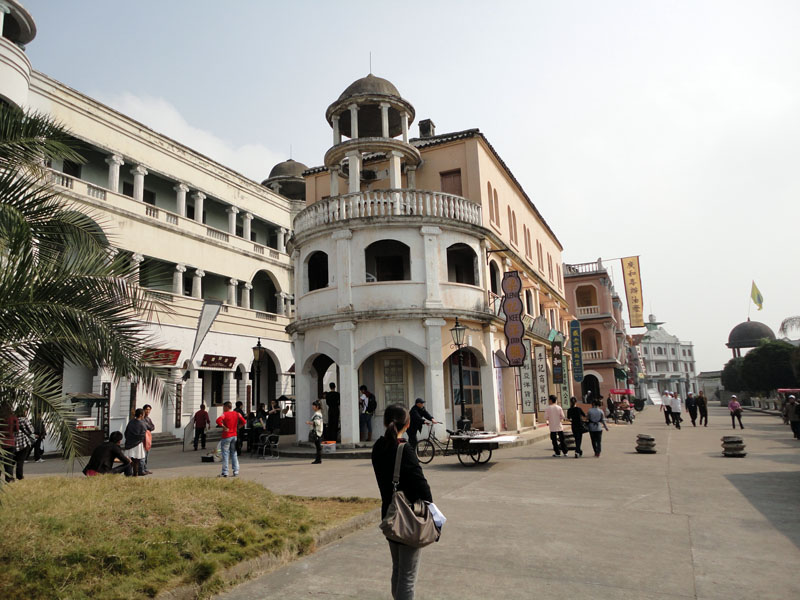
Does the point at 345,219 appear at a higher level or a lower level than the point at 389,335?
higher

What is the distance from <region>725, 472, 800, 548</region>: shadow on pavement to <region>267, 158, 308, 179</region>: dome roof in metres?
35.5

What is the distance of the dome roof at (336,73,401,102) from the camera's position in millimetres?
20531

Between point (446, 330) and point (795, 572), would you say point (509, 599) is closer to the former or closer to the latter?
point (795, 572)

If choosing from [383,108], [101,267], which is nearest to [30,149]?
[101,267]

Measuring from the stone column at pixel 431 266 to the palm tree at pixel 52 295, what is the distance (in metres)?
12.2

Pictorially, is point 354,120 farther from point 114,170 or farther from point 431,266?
point 114,170

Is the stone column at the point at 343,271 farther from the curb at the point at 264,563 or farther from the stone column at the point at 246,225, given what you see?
the stone column at the point at 246,225

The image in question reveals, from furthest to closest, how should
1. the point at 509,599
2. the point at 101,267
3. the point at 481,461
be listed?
1. the point at 481,461
2. the point at 101,267
3. the point at 509,599

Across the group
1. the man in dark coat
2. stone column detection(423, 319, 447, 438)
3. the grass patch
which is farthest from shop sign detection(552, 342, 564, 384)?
the grass patch

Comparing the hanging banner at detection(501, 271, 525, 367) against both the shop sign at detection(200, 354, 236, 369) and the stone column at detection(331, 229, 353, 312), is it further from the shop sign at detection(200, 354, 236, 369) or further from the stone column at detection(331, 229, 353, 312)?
the shop sign at detection(200, 354, 236, 369)

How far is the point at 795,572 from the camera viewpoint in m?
5.74

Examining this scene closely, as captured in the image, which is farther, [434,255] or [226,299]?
[226,299]

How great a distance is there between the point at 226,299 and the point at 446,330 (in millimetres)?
17640

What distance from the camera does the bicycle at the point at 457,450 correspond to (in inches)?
552
